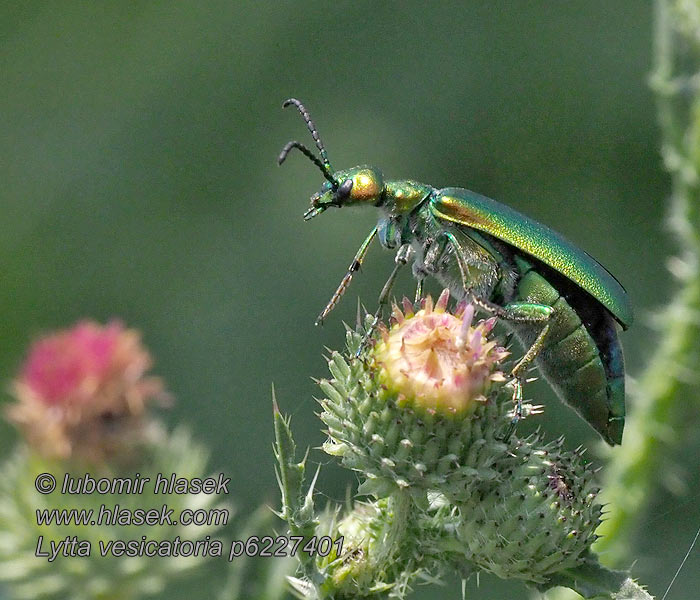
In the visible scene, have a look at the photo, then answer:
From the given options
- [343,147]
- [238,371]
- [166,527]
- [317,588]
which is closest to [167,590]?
[166,527]

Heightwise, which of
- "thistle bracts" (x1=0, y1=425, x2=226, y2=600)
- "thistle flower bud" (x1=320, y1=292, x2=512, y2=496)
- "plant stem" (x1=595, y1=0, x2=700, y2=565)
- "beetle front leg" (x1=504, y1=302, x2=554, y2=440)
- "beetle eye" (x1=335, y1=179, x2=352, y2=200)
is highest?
"plant stem" (x1=595, y1=0, x2=700, y2=565)

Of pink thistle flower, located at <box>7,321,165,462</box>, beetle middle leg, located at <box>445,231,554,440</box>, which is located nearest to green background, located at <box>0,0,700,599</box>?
pink thistle flower, located at <box>7,321,165,462</box>

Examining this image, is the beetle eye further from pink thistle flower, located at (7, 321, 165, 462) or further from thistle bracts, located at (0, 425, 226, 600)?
pink thistle flower, located at (7, 321, 165, 462)

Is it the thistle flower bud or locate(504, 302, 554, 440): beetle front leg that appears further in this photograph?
locate(504, 302, 554, 440): beetle front leg

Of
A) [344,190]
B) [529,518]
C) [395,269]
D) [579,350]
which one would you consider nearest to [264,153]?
[344,190]

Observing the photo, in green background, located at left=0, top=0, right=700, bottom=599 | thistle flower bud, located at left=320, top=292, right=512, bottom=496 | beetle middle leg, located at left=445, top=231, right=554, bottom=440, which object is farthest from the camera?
green background, located at left=0, top=0, right=700, bottom=599

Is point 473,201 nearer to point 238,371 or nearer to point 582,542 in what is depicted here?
point 582,542

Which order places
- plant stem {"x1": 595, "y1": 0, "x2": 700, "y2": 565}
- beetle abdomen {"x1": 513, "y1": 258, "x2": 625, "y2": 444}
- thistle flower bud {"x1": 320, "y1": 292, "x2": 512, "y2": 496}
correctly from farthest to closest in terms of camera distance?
plant stem {"x1": 595, "y1": 0, "x2": 700, "y2": 565} < beetle abdomen {"x1": 513, "y1": 258, "x2": 625, "y2": 444} < thistle flower bud {"x1": 320, "y1": 292, "x2": 512, "y2": 496}
